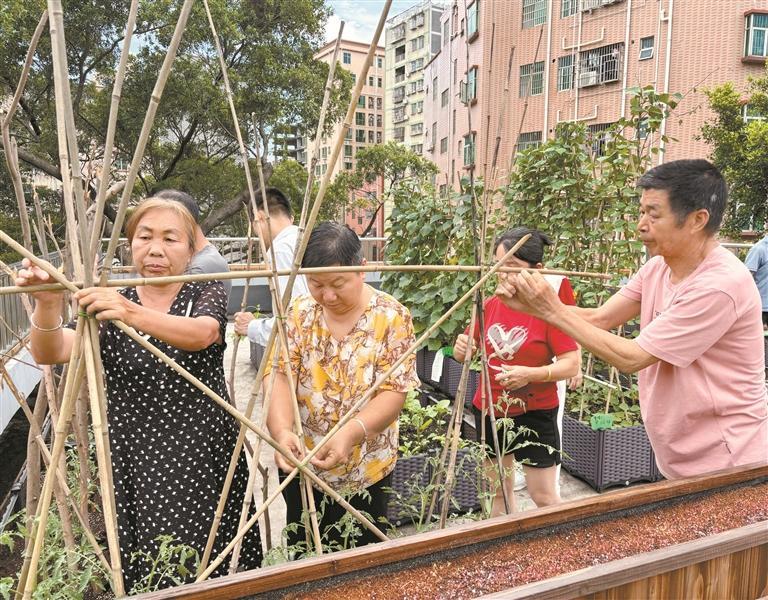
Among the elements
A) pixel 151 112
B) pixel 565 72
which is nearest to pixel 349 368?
pixel 151 112

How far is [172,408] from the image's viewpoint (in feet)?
4.60

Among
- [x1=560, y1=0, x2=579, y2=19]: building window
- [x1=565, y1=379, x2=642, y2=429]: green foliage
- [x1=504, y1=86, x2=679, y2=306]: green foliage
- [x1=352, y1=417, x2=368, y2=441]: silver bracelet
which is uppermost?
[x1=560, y1=0, x2=579, y2=19]: building window

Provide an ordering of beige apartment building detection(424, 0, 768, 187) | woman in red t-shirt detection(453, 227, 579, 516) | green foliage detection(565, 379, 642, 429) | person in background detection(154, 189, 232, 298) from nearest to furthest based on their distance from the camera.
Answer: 1. person in background detection(154, 189, 232, 298)
2. woman in red t-shirt detection(453, 227, 579, 516)
3. green foliage detection(565, 379, 642, 429)
4. beige apartment building detection(424, 0, 768, 187)

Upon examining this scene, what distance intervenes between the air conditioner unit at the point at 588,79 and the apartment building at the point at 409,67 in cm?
2052

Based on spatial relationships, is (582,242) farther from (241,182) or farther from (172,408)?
(241,182)

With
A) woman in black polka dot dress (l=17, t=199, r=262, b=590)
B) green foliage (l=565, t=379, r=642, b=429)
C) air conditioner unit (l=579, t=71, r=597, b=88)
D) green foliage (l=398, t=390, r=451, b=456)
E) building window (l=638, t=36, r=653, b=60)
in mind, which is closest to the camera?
woman in black polka dot dress (l=17, t=199, r=262, b=590)

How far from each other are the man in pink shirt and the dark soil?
220mm

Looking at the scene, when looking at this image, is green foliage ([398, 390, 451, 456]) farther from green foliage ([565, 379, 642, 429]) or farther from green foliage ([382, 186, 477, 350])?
green foliage ([382, 186, 477, 350])

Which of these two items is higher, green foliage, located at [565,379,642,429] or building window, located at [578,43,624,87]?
building window, located at [578,43,624,87]

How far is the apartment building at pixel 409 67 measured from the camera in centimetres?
3703

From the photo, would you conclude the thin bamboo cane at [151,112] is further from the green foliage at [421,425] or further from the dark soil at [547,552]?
the green foliage at [421,425]

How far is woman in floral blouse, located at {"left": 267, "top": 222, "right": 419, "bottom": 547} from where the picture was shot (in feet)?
4.91

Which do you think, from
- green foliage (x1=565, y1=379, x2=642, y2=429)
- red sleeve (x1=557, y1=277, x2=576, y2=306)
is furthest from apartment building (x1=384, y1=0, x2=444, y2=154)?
red sleeve (x1=557, y1=277, x2=576, y2=306)

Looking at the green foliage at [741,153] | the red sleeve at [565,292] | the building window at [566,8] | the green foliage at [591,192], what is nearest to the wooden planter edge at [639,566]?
the red sleeve at [565,292]
